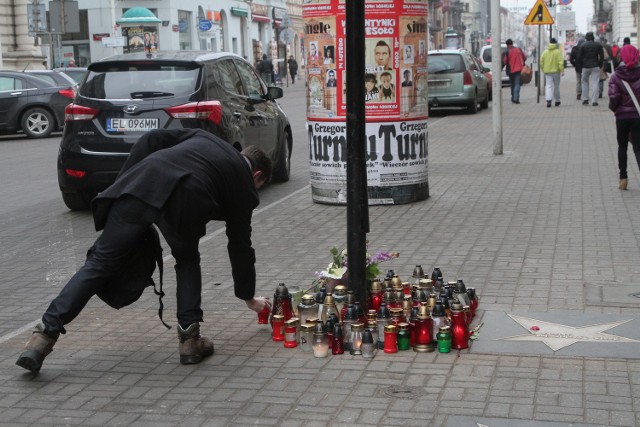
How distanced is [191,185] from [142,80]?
6096 mm

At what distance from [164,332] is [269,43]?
218ft

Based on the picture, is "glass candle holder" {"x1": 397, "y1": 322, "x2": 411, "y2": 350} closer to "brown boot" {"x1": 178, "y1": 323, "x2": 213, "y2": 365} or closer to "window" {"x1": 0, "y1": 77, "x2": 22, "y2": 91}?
"brown boot" {"x1": 178, "y1": 323, "x2": 213, "y2": 365}

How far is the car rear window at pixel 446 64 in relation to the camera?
26.3m

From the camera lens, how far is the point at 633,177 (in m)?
13.4

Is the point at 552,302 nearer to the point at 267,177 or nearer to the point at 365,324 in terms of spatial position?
the point at 365,324

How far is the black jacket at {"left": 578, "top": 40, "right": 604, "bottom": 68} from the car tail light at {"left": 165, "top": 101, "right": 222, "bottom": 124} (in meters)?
18.2

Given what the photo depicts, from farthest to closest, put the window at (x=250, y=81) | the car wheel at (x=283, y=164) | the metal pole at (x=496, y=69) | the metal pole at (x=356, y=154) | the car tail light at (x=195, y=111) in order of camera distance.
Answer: the metal pole at (x=496, y=69) → the car wheel at (x=283, y=164) → the window at (x=250, y=81) → the car tail light at (x=195, y=111) → the metal pole at (x=356, y=154)

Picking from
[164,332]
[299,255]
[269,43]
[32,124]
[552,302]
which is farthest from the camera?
[269,43]

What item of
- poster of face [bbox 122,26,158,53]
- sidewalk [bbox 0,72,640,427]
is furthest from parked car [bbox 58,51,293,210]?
poster of face [bbox 122,26,158,53]

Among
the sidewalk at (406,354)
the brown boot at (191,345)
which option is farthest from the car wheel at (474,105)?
the brown boot at (191,345)

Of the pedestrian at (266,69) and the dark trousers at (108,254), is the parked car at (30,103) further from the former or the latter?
the pedestrian at (266,69)

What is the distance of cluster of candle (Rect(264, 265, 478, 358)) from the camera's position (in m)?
5.81

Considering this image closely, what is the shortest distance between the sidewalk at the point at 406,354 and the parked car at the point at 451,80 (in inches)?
625

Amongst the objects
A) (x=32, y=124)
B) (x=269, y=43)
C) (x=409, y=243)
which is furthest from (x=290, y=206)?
(x=269, y=43)
